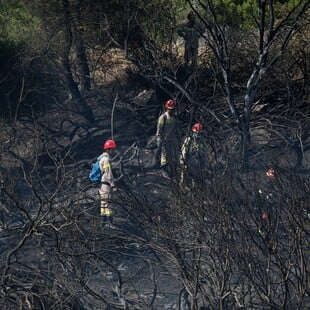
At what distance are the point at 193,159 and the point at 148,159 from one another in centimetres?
275

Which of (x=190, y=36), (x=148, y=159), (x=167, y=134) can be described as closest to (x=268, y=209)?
(x=167, y=134)

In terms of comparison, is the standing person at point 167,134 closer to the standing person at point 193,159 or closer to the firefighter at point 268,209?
the standing person at point 193,159

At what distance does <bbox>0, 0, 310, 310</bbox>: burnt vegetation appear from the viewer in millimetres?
8289

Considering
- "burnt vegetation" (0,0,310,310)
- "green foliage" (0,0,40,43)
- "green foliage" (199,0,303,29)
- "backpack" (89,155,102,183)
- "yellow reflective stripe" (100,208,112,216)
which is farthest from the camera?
"green foliage" (0,0,40,43)

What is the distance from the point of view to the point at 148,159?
54.0 feet

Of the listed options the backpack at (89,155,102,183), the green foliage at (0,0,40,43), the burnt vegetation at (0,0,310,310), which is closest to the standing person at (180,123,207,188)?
the burnt vegetation at (0,0,310,310)

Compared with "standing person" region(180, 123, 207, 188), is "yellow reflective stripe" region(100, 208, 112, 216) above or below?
below

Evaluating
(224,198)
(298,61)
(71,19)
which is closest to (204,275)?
(224,198)

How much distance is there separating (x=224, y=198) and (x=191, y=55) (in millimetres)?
10361

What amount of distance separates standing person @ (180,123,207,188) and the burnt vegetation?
16cm

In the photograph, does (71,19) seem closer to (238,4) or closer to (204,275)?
(238,4)

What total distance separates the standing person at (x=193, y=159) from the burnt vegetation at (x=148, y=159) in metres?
0.16

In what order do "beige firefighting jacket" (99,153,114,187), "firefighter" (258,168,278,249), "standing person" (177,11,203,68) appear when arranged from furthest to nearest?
"standing person" (177,11,203,68)
"beige firefighting jacket" (99,153,114,187)
"firefighter" (258,168,278,249)

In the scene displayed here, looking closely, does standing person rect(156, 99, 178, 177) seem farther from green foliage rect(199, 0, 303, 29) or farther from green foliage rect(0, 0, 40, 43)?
green foliage rect(0, 0, 40, 43)
